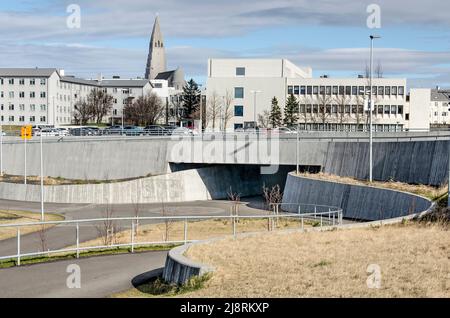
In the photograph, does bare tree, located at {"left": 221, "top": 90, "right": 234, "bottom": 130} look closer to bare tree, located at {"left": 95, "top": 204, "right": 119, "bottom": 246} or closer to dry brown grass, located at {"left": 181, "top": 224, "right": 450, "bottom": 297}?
bare tree, located at {"left": 95, "top": 204, "right": 119, "bottom": 246}

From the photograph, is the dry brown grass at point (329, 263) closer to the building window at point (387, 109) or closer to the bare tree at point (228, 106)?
the bare tree at point (228, 106)

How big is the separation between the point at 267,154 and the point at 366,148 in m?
11.0

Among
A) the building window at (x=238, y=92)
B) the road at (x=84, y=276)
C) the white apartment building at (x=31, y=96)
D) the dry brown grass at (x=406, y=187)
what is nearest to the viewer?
the road at (x=84, y=276)

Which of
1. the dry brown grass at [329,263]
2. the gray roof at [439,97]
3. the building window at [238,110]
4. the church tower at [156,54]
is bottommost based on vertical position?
the dry brown grass at [329,263]

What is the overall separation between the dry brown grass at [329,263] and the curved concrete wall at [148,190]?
119 ft

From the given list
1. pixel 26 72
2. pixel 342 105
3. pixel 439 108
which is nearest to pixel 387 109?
pixel 342 105

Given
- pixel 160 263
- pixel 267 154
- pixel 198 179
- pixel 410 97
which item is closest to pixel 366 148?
pixel 267 154

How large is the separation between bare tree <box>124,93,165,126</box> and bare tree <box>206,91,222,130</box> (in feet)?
61.0

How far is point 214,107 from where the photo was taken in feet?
313

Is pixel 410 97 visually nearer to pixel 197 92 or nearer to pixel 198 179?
pixel 197 92

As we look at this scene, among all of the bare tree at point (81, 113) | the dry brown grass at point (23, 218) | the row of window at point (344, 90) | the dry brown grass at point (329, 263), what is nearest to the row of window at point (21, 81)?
the bare tree at point (81, 113)

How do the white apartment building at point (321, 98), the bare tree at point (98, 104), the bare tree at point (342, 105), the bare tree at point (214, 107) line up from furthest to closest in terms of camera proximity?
the bare tree at point (98, 104), the white apartment building at point (321, 98), the bare tree at point (214, 107), the bare tree at point (342, 105)

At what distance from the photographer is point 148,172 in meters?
61.0

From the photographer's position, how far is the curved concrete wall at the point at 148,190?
53.8 meters
